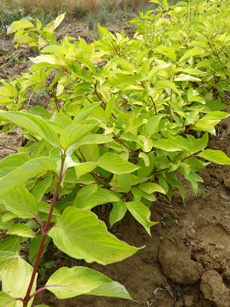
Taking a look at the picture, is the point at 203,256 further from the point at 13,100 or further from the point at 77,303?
the point at 13,100

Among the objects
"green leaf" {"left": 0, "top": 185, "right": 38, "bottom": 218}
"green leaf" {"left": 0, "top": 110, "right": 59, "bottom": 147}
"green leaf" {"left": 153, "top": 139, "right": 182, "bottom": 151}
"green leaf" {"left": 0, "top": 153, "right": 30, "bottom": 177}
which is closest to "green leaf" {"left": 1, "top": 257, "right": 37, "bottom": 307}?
"green leaf" {"left": 0, "top": 185, "right": 38, "bottom": 218}

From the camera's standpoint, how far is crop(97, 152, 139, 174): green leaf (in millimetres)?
857

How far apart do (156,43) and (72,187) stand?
4.38ft

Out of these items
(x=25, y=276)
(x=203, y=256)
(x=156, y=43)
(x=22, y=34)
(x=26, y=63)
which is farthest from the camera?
(x=26, y=63)

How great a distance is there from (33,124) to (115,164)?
354mm

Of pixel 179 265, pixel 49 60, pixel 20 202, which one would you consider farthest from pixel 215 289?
pixel 49 60

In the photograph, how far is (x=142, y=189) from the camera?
1177 mm

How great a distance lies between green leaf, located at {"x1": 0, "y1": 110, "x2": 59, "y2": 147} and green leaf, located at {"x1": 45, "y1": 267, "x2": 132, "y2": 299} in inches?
14.9

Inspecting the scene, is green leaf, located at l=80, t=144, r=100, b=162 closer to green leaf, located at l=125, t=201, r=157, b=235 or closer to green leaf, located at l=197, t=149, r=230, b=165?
green leaf, located at l=125, t=201, r=157, b=235

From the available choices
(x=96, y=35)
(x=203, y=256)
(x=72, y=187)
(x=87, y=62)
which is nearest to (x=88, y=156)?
(x=72, y=187)

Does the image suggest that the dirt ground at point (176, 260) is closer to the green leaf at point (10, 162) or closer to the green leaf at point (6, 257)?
the green leaf at point (6, 257)

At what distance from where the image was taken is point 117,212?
1.08 meters

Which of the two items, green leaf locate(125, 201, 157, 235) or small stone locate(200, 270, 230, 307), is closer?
green leaf locate(125, 201, 157, 235)

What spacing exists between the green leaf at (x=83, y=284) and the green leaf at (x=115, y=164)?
0.34 metres
